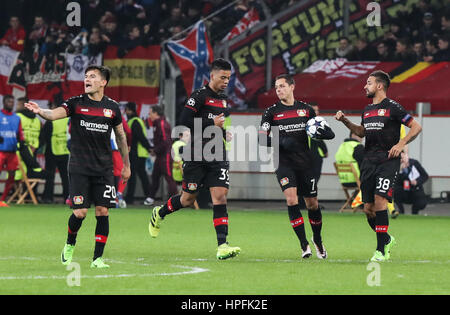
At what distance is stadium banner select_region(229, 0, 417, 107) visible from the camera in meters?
28.2

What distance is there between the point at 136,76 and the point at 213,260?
46.6 feet

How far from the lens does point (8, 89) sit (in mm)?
27188

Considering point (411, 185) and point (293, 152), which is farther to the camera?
point (411, 185)

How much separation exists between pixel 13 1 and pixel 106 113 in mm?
17911

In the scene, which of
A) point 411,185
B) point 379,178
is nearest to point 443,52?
point 411,185

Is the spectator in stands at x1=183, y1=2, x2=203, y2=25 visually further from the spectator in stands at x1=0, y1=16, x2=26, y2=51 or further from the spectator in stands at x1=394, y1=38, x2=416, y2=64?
the spectator in stands at x1=394, y1=38, x2=416, y2=64

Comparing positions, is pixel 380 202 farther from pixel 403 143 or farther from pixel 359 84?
pixel 359 84

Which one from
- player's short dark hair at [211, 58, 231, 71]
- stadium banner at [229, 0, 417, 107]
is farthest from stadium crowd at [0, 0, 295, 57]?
player's short dark hair at [211, 58, 231, 71]

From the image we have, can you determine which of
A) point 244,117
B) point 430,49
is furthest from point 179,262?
point 430,49

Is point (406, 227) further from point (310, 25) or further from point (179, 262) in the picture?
point (310, 25)

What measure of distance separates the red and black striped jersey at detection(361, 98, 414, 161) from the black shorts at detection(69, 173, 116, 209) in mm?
3097

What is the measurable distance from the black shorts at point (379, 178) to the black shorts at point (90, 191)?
119 inches

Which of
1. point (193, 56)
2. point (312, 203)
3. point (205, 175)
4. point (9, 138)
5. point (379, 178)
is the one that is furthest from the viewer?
point (193, 56)

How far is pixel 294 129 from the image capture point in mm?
13445
